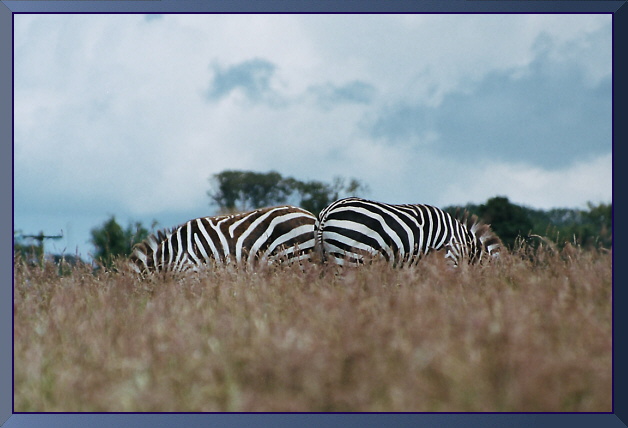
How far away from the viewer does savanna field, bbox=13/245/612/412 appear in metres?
2.86

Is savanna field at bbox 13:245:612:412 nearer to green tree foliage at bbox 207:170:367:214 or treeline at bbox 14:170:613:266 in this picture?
treeline at bbox 14:170:613:266

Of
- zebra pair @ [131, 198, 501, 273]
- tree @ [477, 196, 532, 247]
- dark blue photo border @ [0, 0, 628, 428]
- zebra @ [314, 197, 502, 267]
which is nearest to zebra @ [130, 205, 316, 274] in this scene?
zebra pair @ [131, 198, 501, 273]

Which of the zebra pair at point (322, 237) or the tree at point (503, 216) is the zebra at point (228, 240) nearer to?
the zebra pair at point (322, 237)

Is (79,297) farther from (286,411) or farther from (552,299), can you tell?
(552,299)

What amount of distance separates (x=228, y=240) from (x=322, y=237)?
151 centimetres

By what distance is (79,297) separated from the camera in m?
5.17

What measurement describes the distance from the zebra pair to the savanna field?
2.89m

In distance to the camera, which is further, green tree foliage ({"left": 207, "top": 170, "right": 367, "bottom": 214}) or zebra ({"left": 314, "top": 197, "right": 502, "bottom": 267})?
green tree foliage ({"left": 207, "top": 170, "right": 367, "bottom": 214})

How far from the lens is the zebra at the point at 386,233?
7.31 m

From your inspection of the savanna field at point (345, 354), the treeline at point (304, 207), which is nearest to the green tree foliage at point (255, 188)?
the treeline at point (304, 207)

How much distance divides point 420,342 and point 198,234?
5.83 metres

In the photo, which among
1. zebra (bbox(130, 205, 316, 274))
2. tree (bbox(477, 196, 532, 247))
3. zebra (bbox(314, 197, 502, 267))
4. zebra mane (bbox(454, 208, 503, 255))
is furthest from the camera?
tree (bbox(477, 196, 532, 247))

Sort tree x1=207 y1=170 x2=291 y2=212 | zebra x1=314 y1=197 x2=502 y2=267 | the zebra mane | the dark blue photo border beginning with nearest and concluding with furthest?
the dark blue photo border, zebra x1=314 y1=197 x2=502 y2=267, the zebra mane, tree x1=207 y1=170 x2=291 y2=212

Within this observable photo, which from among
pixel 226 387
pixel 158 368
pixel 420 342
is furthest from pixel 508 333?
pixel 158 368
